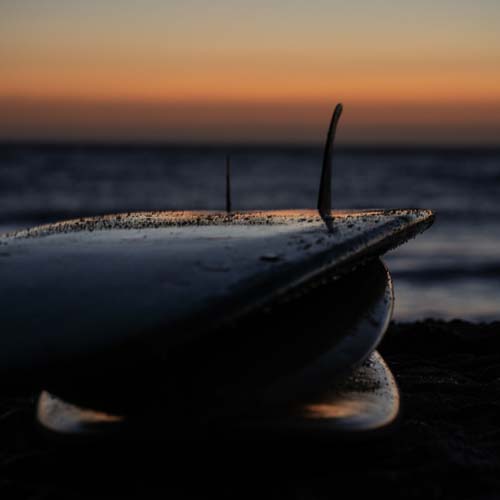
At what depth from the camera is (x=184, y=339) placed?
1.50 meters

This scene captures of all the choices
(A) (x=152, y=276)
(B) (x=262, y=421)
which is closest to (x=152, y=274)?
(A) (x=152, y=276)

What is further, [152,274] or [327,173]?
[327,173]

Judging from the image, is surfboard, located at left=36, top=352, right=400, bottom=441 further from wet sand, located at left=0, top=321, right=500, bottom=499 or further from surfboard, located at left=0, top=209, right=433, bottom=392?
surfboard, located at left=0, top=209, right=433, bottom=392

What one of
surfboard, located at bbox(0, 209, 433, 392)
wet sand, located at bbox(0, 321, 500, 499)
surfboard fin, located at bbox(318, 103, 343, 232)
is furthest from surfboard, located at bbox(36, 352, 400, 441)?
surfboard fin, located at bbox(318, 103, 343, 232)

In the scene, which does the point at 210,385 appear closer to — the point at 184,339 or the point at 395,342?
the point at 184,339

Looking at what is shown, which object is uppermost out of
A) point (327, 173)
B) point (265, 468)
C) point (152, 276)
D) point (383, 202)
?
point (327, 173)

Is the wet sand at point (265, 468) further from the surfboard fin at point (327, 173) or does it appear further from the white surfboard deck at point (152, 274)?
the surfboard fin at point (327, 173)

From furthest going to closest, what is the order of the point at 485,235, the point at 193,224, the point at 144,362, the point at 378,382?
the point at 485,235, the point at 193,224, the point at 378,382, the point at 144,362

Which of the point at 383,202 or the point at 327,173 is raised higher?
the point at 327,173

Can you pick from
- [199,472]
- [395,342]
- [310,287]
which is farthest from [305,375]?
[395,342]

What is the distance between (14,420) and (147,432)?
0.99m

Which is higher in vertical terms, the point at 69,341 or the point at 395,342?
the point at 69,341

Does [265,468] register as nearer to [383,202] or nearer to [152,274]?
[152,274]

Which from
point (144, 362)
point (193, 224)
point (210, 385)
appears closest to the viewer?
point (144, 362)
